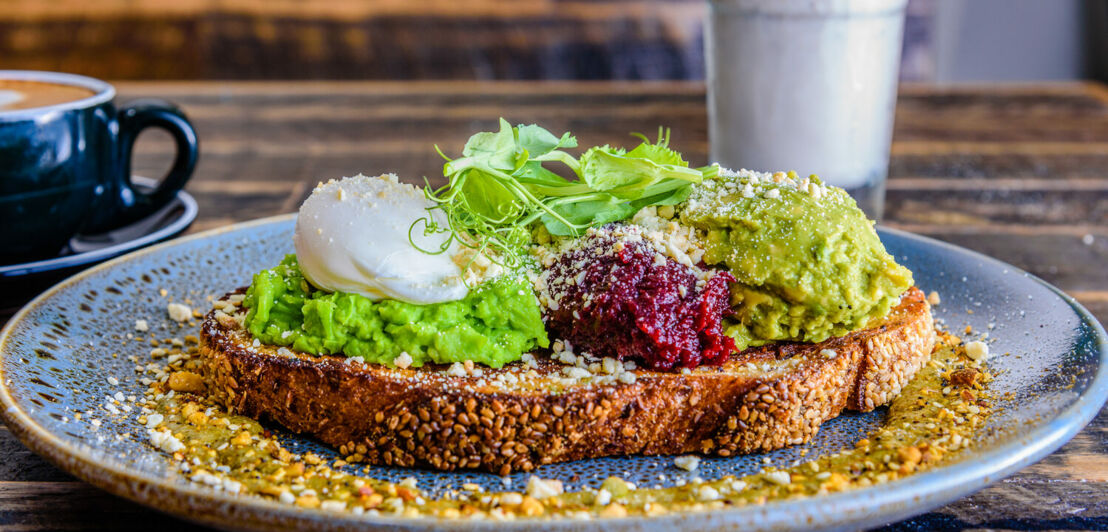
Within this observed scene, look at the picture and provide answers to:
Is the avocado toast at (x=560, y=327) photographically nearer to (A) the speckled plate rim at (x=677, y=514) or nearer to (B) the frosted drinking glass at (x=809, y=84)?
(A) the speckled plate rim at (x=677, y=514)

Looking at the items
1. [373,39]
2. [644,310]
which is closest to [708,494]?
[644,310]

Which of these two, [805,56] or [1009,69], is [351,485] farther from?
[1009,69]

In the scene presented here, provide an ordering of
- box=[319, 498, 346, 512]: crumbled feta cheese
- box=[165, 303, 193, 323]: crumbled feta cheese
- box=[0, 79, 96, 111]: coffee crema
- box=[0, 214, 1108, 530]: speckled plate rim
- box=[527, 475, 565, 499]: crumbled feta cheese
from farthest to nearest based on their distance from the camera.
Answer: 1. box=[0, 79, 96, 111]: coffee crema
2. box=[165, 303, 193, 323]: crumbled feta cheese
3. box=[527, 475, 565, 499]: crumbled feta cheese
4. box=[319, 498, 346, 512]: crumbled feta cheese
5. box=[0, 214, 1108, 530]: speckled plate rim

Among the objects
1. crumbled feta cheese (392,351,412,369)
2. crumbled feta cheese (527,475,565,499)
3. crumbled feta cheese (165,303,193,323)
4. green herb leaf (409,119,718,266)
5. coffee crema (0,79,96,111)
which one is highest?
coffee crema (0,79,96,111)

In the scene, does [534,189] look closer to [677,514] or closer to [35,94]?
[677,514]

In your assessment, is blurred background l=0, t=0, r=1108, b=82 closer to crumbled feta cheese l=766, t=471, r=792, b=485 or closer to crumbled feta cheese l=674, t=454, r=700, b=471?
crumbled feta cheese l=674, t=454, r=700, b=471

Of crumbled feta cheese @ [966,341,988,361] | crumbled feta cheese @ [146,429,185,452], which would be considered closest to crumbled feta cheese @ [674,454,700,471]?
crumbled feta cheese @ [966,341,988,361]

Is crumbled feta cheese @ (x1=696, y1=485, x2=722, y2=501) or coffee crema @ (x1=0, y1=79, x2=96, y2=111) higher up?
coffee crema @ (x1=0, y1=79, x2=96, y2=111)

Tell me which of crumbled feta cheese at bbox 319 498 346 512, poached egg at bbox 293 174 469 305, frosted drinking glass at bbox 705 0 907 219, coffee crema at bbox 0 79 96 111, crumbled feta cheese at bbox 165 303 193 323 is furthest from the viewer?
frosted drinking glass at bbox 705 0 907 219

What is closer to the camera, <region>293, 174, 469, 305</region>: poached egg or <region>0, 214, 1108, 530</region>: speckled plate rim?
<region>0, 214, 1108, 530</region>: speckled plate rim
